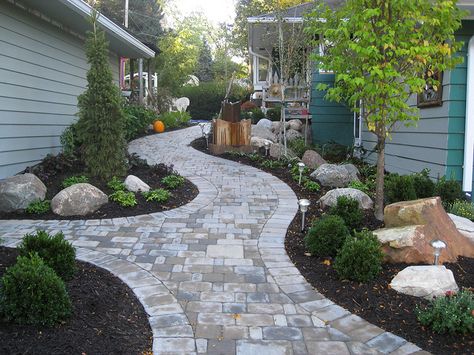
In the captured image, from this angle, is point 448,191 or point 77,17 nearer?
point 448,191

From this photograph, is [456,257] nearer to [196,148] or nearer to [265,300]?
[265,300]

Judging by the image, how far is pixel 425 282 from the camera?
3.39m

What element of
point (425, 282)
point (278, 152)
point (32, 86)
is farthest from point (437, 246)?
point (32, 86)

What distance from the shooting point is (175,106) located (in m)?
21.3

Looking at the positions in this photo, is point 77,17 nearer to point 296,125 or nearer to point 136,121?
point 136,121

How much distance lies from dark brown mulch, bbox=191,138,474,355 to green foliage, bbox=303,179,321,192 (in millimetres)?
2428

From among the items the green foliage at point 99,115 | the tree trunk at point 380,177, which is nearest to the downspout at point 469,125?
the tree trunk at point 380,177

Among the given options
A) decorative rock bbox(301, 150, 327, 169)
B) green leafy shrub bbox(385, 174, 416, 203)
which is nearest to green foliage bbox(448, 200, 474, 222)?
green leafy shrub bbox(385, 174, 416, 203)

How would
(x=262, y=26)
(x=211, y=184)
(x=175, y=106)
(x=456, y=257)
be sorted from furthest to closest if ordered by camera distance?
(x=175, y=106)
(x=262, y=26)
(x=211, y=184)
(x=456, y=257)

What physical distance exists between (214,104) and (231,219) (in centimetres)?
1875

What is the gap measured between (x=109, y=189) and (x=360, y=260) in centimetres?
415

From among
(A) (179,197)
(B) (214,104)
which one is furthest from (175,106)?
(A) (179,197)

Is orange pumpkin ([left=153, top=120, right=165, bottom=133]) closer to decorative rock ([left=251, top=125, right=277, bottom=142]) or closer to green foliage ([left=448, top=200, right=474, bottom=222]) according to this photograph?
decorative rock ([left=251, top=125, right=277, bottom=142])

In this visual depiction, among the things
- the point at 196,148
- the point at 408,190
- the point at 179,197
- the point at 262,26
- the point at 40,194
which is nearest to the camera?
the point at 408,190
